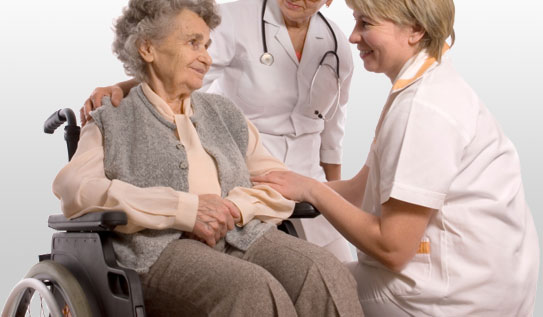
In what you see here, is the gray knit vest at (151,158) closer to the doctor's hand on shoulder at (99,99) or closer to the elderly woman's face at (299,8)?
the doctor's hand on shoulder at (99,99)

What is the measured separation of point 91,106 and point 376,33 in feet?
2.51

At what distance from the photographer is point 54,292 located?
6.68 feet

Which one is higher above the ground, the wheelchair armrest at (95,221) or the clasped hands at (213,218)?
the wheelchair armrest at (95,221)

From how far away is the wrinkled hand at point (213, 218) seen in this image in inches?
74.3

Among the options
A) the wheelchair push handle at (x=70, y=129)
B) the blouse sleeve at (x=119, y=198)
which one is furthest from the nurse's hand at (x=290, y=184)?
the wheelchair push handle at (x=70, y=129)

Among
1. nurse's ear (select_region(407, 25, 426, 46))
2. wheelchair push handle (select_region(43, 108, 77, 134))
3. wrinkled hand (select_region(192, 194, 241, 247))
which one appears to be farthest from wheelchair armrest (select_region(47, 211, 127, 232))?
nurse's ear (select_region(407, 25, 426, 46))

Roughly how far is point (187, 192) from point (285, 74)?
89cm

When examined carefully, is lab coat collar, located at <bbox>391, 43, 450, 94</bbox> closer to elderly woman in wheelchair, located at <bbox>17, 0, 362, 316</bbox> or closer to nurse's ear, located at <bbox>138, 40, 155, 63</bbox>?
elderly woman in wheelchair, located at <bbox>17, 0, 362, 316</bbox>

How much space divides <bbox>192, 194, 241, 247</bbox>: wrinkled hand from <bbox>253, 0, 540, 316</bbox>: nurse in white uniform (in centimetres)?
25

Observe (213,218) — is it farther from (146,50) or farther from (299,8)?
(299,8)

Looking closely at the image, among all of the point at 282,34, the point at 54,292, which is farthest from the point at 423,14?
the point at 54,292

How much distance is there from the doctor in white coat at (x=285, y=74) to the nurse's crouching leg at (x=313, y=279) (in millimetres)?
769

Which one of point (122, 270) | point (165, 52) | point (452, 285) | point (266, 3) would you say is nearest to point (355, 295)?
point (452, 285)

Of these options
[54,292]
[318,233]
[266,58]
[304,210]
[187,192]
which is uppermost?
[266,58]
